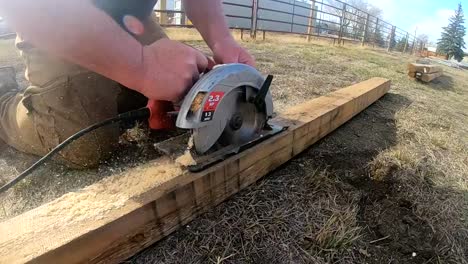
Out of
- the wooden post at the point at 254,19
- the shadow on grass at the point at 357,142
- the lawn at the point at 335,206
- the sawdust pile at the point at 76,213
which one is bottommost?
the lawn at the point at 335,206

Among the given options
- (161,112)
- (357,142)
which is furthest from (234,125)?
(357,142)

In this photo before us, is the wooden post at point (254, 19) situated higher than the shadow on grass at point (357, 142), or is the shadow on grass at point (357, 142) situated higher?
→ the wooden post at point (254, 19)

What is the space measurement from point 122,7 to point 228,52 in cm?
44

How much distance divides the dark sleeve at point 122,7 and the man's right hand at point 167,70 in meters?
0.32

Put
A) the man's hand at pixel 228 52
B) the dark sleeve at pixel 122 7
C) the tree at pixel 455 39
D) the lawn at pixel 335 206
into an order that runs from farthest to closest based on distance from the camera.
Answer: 1. the tree at pixel 455 39
2. the man's hand at pixel 228 52
3. the dark sleeve at pixel 122 7
4. the lawn at pixel 335 206

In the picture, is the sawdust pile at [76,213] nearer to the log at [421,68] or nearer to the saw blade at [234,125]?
the saw blade at [234,125]

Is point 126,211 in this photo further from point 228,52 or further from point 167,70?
point 228,52

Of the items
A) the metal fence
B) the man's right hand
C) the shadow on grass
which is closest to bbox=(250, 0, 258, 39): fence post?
the metal fence

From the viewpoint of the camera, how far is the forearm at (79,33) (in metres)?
0.77

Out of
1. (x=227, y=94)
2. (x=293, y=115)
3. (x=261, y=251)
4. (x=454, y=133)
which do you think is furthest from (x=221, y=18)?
(x=454, y=133)

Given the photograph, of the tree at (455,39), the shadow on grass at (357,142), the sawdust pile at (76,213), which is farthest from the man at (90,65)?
the tree at (455,39)

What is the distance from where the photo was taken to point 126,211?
2.99 feet

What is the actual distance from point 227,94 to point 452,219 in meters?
1.05

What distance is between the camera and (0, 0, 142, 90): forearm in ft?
2.51
